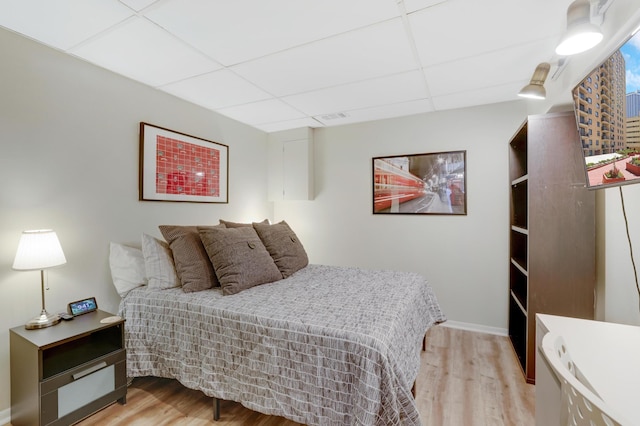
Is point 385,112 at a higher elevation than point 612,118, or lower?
higher

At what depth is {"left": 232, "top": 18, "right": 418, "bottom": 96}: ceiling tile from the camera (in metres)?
1.82

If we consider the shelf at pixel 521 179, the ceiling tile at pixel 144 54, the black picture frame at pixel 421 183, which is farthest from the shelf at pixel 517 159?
the ceiling tile at pixel 144 54

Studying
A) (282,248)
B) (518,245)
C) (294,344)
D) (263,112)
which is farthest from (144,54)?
(518,245)

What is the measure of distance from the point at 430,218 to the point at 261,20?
8.41 ft

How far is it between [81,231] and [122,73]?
1.29 m

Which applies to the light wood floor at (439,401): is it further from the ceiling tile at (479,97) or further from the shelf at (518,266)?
the ceiling tile at (479,97)

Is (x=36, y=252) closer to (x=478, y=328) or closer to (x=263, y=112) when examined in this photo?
(x=263, y=112)

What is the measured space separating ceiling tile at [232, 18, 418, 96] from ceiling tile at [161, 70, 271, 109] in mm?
132

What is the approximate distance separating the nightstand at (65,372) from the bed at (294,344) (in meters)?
0.14

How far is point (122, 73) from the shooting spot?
228 cm

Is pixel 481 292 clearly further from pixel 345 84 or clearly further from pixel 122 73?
pixel 122 73

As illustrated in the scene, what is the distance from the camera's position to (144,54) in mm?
1990

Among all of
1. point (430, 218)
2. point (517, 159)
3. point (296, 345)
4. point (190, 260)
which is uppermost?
point (517, 159)

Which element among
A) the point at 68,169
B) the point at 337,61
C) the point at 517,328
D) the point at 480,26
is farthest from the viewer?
the point at 517,328
